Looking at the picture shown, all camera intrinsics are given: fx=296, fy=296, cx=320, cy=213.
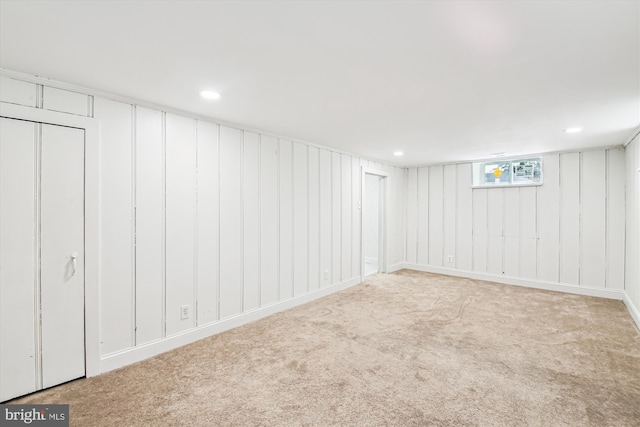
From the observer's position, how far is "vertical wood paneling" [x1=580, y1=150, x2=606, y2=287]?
4625 millimetres

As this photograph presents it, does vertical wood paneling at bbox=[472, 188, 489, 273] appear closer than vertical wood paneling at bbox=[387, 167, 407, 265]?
Yes

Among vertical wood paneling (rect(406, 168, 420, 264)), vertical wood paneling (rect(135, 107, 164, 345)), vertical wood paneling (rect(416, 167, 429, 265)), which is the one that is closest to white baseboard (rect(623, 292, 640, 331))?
vertical wood paneling (rect(416, 167, 429, 265))

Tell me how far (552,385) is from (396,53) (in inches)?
109

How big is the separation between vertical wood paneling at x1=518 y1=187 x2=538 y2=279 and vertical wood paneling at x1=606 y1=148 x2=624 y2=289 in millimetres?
936

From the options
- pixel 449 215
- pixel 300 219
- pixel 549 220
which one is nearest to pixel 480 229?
Answer: pixel 449 215

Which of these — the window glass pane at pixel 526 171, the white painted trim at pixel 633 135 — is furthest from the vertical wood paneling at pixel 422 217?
the white painted trim at pixel 633 135

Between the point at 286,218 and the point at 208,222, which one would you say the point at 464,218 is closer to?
the point at 286,218

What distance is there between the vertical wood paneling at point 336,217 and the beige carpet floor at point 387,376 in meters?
1.08

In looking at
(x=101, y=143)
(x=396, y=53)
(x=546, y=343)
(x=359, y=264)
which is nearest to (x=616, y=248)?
(x=546, y=343)

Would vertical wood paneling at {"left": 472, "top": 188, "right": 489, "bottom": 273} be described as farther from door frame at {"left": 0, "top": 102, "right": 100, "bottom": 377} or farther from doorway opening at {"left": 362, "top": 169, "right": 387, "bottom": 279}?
door frame at {"left": 0, "top": 102, "right": 100, "bottom": 377}

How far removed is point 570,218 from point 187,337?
19.4 ft

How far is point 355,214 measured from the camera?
5.32 metres

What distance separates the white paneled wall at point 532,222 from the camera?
15.1 feet

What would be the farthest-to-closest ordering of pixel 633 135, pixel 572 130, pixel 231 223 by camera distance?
1. pixel 633 135
2. pixel 572 130
3. pixel 231 223
